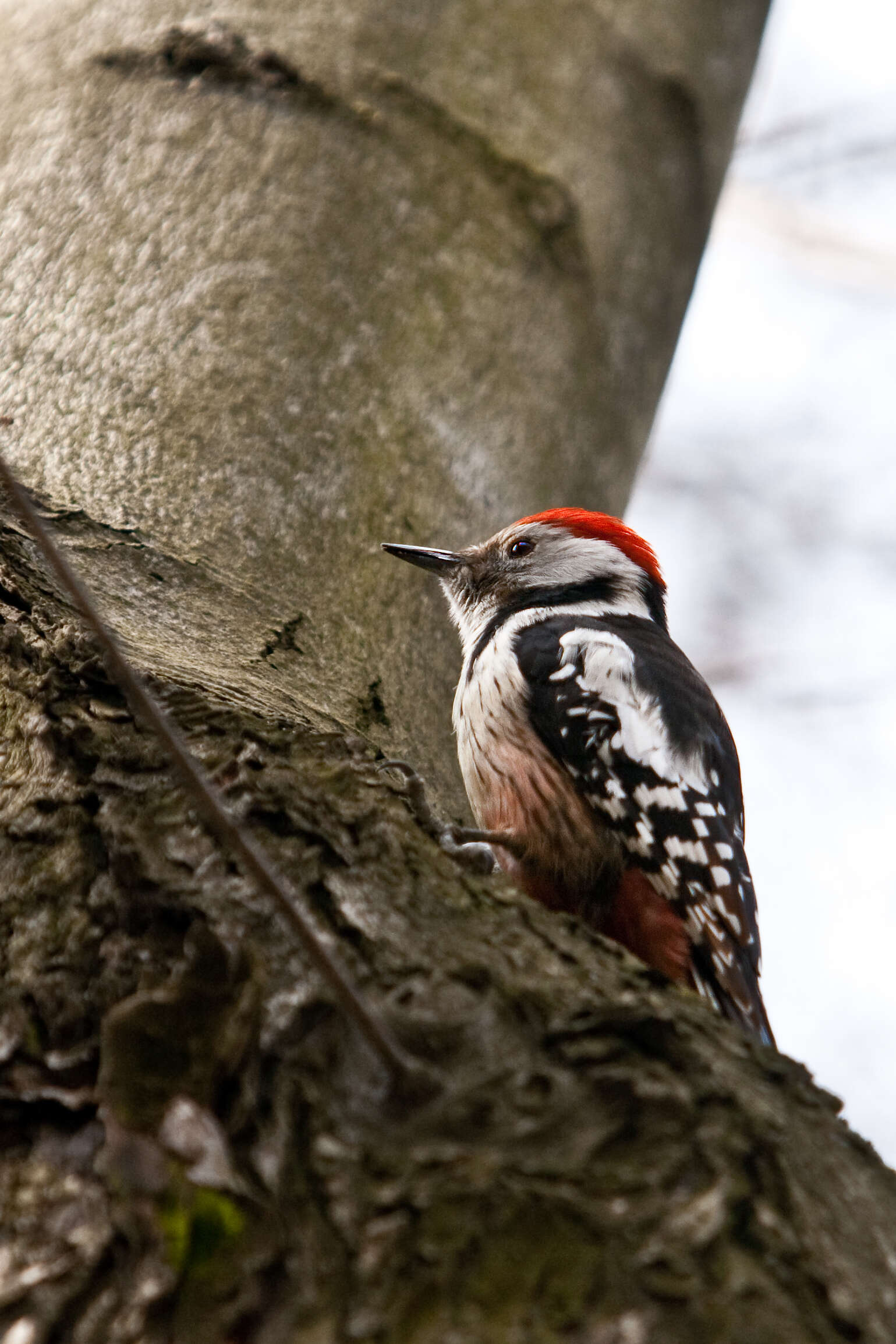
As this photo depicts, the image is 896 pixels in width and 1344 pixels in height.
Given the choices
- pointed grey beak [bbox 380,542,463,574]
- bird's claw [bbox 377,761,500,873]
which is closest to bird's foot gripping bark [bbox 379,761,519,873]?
bird's claw [bbox 377,761,500,873]

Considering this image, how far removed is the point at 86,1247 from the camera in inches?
33.9

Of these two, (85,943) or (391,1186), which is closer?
(391,1186)

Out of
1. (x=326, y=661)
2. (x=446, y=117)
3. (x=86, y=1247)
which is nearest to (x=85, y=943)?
(x=86, y=1247)

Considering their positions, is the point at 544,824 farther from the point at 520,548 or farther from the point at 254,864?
the point at 254,864

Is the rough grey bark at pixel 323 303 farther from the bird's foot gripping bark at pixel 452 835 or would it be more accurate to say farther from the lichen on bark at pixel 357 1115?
the lichen on bark at pixel 357 1115

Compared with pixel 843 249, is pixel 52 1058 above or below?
below

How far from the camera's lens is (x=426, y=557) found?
2105 millimetres

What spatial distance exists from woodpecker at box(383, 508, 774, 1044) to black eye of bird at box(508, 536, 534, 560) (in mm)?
22

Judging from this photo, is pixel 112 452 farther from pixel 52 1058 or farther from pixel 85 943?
pixel 52 1058

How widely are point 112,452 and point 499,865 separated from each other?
99cm

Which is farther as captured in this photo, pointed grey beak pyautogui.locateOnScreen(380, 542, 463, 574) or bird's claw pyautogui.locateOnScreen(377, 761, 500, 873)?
pointed grey beak pyautogui.locateOnScreen(380, 542, 463, 574)

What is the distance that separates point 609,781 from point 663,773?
0.33 ft

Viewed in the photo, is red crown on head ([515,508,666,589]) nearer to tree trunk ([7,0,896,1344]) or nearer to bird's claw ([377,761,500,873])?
tree trunk ([7,0,896,1344])

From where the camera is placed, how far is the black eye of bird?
2709 millimetres
